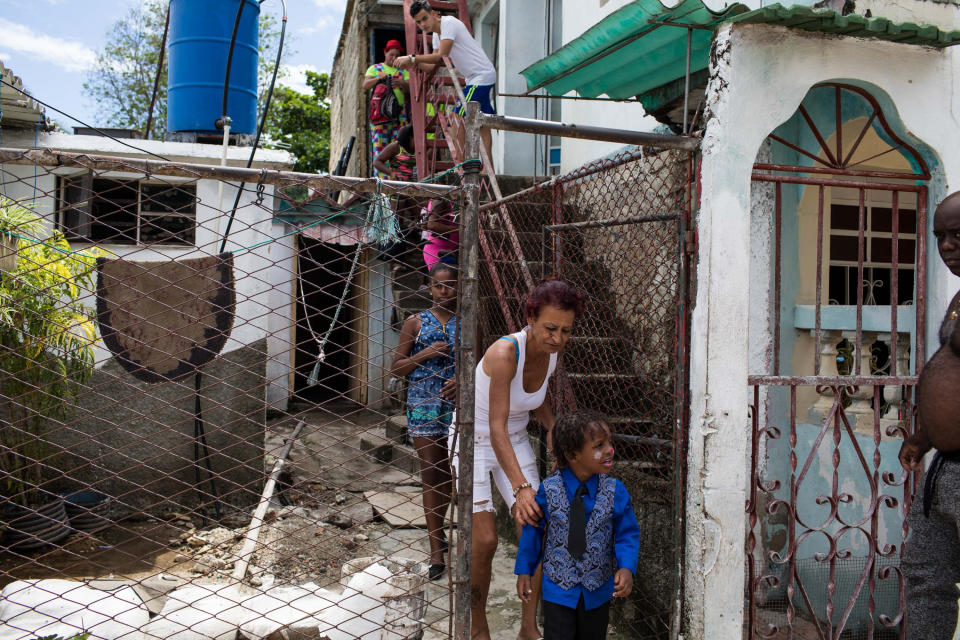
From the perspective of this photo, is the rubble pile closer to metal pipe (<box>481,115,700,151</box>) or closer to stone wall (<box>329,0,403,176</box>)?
metal pipe (<box>481,115,700,151</box>)

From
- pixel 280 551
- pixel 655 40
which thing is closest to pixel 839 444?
pixel 655 40

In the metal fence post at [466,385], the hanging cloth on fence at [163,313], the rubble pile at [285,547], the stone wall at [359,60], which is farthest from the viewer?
the stone wall at [359,60]

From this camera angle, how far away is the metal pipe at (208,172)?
240 centimetres

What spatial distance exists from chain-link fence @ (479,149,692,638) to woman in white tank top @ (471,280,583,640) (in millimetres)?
579

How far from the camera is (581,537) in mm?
2820

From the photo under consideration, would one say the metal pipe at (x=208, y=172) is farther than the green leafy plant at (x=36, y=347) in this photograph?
No

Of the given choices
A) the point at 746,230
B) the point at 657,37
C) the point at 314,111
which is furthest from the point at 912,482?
the point at 314,111

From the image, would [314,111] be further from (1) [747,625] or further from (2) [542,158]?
(1) [747,625]

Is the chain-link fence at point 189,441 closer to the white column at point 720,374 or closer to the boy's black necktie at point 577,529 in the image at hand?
the boy's black necktie at point 577,529

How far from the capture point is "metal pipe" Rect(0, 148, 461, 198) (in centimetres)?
240

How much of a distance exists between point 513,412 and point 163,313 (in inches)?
148

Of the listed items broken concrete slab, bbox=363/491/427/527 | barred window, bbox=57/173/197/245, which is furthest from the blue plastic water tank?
broken concrete slab, bbox=363/491/427/527

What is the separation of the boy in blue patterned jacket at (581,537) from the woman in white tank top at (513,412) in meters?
0.14

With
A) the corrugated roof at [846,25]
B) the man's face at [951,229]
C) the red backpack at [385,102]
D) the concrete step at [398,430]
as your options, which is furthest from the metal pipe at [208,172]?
the red backpack at [385,102]
